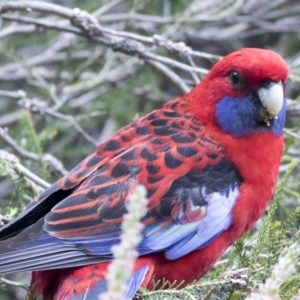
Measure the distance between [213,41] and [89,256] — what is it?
298 cm

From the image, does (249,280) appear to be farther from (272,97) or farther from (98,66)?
(98,66)

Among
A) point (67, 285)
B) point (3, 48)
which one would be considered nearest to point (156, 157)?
point (67, 285)

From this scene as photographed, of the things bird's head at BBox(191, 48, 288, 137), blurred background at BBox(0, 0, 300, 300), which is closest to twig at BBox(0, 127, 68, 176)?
blurred background at BBox(0, 0, 300, 300)

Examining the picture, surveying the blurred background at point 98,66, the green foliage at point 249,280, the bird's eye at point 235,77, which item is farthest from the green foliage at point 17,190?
the bird's eye at point 235,77

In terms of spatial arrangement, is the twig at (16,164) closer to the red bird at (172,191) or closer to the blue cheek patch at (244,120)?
the red bird at (172,191)

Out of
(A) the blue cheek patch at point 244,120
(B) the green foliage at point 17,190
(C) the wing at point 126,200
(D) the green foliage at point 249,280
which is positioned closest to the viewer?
(D) the green foliage at point 249,280

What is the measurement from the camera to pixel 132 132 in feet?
10.6

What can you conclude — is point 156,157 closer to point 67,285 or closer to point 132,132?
point 132,132

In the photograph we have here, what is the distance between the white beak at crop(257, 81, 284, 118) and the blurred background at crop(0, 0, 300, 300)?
0.40 metres

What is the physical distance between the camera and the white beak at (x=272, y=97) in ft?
10.00

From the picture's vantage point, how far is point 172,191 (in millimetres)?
2914

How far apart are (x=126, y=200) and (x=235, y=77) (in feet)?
2.83

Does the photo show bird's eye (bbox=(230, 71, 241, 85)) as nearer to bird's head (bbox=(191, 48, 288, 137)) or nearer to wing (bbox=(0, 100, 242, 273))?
bird's head (bbox=(191, 48, 288, 137))

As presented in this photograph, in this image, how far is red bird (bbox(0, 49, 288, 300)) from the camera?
8.98 ft
